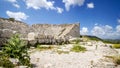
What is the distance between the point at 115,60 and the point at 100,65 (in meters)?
2.06

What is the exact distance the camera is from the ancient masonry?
2533 centimetres

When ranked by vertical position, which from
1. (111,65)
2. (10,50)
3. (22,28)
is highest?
(22,28)

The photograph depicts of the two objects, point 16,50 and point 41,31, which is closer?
point 16,50

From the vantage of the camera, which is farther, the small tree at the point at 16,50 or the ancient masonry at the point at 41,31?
the ancient masonry at the point at 41,31

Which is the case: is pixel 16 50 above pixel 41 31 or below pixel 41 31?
below

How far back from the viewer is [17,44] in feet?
43.3

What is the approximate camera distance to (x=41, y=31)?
195 ft

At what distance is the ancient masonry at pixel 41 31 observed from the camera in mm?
25325

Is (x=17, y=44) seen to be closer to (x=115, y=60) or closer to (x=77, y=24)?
(x=115, y=60)

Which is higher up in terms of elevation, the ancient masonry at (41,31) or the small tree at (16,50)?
the ancient masonry at (41,31)

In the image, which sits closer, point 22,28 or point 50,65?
point 50,65

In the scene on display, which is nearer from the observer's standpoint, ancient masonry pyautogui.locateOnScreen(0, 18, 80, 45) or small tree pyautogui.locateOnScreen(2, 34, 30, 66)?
small tree pyautogui.locateOnScreen(2, 34, 30, 66)

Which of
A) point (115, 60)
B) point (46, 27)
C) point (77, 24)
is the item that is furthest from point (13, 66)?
point (46, 27)

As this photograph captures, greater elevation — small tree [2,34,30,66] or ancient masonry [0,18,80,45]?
ancient masonry [0,18,80,45]
